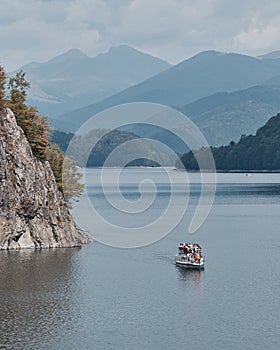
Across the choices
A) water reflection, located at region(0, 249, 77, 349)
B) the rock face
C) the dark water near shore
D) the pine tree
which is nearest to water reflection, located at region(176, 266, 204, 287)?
the dark water near shore

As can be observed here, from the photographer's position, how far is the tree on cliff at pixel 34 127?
143 m

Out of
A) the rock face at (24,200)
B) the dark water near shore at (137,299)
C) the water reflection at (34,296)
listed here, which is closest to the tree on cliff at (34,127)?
the rock face at (24,200)

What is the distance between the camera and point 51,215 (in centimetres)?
13550

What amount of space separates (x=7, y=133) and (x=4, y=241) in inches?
782

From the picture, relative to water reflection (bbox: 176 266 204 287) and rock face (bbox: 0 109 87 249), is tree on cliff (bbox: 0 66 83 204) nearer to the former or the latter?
rock face (bbox: 0 109 87 249)

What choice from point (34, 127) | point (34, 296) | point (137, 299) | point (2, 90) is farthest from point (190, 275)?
point (2, 90)

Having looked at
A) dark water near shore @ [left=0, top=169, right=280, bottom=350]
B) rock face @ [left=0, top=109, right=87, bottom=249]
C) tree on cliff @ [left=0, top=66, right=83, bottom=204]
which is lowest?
dark water near shore @ [left=0, top=169, right=280, bottom=350]

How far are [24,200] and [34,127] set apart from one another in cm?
1968

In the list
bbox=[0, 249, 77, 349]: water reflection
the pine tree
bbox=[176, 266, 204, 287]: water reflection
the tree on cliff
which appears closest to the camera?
bbox=[0, 249, 77, 349]: water reflection

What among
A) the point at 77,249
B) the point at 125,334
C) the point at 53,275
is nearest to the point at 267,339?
the point at 125,334

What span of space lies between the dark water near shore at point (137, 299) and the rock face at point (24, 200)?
4251 millimetres

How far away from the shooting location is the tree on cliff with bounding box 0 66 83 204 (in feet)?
469

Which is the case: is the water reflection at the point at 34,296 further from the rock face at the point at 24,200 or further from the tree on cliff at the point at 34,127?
the tree on cliff at the point at 34,127

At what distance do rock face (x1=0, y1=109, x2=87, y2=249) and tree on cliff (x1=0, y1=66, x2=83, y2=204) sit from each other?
22.3 feet
